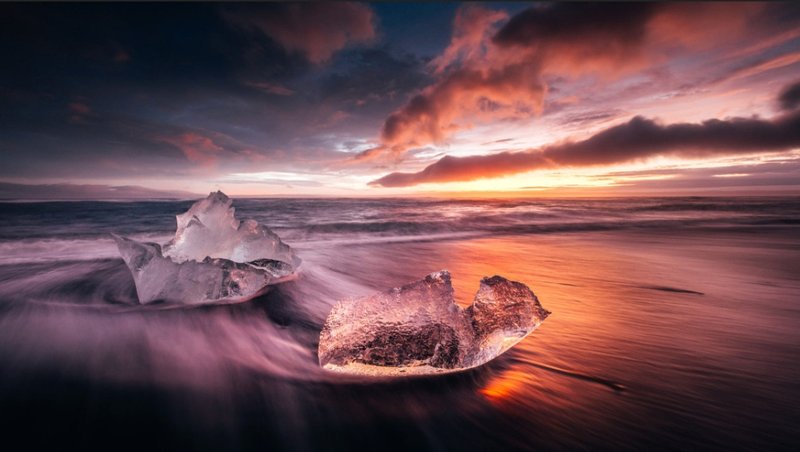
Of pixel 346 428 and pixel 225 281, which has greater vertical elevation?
pixel 225 281

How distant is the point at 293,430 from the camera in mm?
1323

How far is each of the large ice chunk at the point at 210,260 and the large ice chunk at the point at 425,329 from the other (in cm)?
140

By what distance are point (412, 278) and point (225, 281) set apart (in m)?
2.38

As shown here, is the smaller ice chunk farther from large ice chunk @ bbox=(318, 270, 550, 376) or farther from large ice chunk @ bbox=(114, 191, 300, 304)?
large ice chunk @ bbox=(318, 270, 550, 376)

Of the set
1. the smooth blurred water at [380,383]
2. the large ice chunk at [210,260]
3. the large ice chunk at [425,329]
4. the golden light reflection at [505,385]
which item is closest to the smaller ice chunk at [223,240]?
the large ice chunk at [210,260]

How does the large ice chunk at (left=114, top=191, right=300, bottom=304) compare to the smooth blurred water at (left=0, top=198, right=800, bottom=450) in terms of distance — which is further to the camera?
the large ice chunk at (left=114, top=191, right=300, bottom=304)

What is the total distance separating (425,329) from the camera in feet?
5.53

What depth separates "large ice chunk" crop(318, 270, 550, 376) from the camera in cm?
163

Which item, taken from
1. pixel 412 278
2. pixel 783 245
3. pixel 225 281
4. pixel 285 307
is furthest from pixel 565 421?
pixel 783 245

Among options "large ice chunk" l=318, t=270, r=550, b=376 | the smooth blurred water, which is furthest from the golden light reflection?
"large ice chunk" l=318, t=270, r=550, b=376

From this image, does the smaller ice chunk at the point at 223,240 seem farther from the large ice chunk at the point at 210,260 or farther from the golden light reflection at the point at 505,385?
the golden light reflection at the point at 505,385

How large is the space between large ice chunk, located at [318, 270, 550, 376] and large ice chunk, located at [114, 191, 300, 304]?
1404mm

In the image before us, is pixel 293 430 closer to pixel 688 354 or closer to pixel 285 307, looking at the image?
pixel 285 307

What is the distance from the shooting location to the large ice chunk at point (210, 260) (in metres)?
2.71
